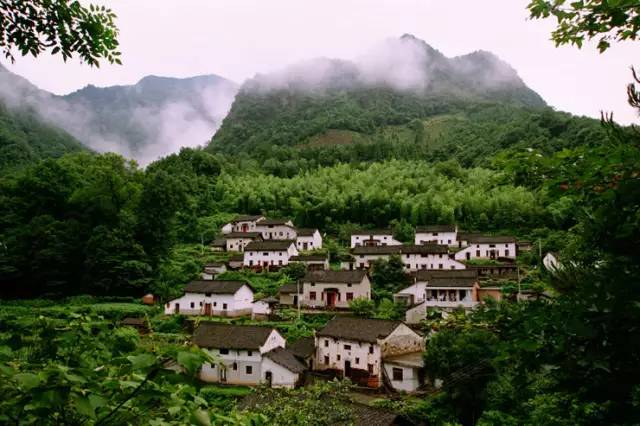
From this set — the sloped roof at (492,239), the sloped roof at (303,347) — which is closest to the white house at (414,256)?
the sloped roof at (492,239)

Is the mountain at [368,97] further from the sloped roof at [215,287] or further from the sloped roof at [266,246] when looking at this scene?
→ the sloped roof at [215,287]

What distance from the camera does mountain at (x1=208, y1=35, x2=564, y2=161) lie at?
132 metres

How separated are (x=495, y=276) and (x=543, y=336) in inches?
1629

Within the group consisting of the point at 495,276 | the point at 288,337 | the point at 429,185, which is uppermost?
the point at 429,185

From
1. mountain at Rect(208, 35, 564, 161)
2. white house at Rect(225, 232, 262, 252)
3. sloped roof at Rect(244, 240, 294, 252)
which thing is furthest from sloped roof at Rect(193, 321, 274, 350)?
mountain at Rect(208, 35, 564, 161)

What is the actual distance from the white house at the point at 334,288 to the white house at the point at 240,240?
56.0 ft

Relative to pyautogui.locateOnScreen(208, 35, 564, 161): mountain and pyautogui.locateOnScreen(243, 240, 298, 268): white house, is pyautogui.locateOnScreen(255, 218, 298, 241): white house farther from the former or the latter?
pyautogui.locateOnScreen(208, 35, 564, 161): mountain

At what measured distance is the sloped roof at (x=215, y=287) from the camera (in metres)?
35.3

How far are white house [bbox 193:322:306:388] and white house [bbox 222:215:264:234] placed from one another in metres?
32.3

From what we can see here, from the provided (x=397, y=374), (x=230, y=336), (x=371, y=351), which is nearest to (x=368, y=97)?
(x=230, y=336)

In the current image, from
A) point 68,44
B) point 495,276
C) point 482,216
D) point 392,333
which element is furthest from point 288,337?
point 482,216

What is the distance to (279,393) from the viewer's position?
16.6 metres

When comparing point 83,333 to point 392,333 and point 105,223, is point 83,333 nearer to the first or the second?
point 392,333

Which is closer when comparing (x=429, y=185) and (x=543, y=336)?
(x=543, y=336)
